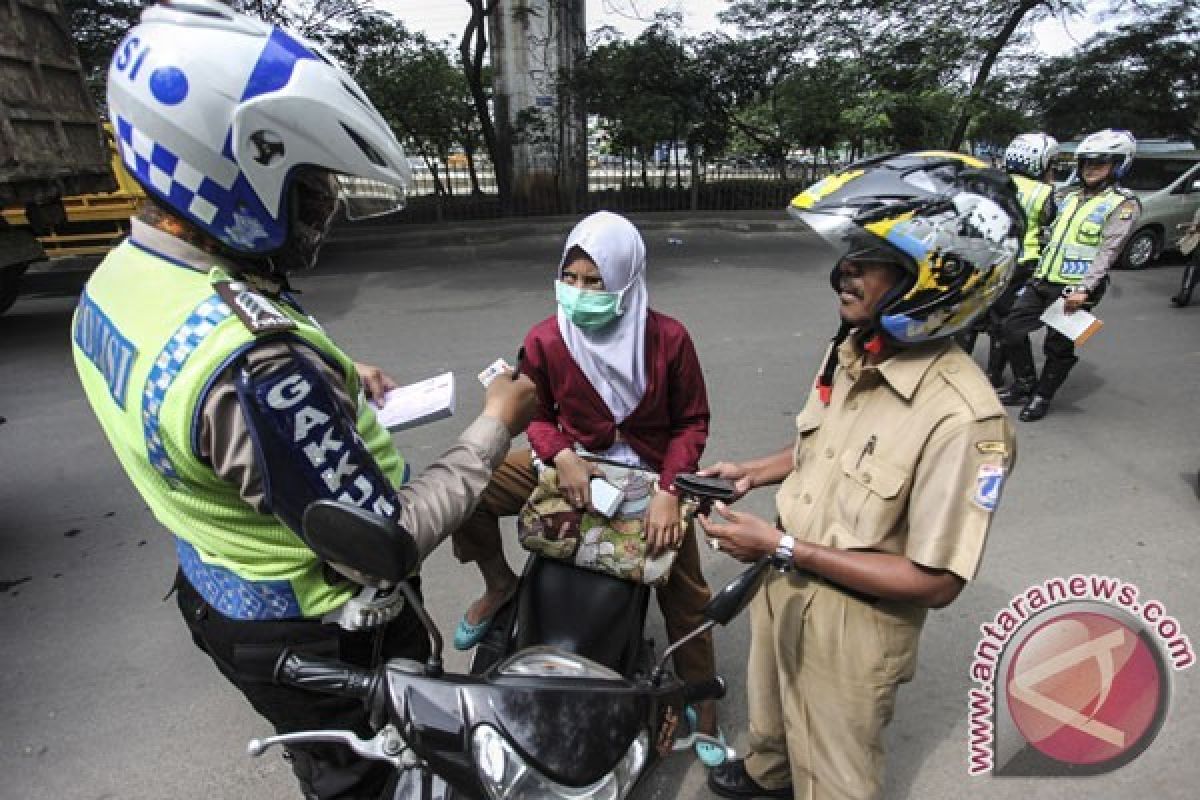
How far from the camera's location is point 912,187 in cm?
138

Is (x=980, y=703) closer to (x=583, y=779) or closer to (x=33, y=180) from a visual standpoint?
(x=583, y=779)

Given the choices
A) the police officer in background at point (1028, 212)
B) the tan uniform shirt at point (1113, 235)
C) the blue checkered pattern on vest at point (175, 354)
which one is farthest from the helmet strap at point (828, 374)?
the tan uniform shirt at point (1113, 235)

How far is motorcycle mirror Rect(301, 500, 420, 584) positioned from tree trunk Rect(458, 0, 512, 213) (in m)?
12.8

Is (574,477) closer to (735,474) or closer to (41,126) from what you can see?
(735,474)

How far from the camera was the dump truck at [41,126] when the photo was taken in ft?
15.6

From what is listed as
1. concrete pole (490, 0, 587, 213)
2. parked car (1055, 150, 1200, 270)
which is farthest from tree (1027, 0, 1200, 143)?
concrete pole (490, 0, 587, 213)

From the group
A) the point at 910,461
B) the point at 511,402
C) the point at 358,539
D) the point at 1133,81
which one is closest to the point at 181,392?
the point at 358,539

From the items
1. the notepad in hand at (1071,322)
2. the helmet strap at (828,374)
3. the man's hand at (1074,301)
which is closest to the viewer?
the helmet strap at (828,374)

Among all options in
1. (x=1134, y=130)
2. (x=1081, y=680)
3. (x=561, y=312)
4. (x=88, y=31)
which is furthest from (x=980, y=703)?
(x=1134, y=130)

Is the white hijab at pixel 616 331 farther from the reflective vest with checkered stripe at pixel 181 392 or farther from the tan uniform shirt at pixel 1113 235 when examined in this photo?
the tan uniform shirt at pixel 1113 235

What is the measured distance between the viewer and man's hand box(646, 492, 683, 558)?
200 centimetres

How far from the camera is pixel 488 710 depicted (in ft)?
3.46

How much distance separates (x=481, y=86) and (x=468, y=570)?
11.6 m

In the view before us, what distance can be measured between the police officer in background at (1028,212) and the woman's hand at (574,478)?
3.38 m
